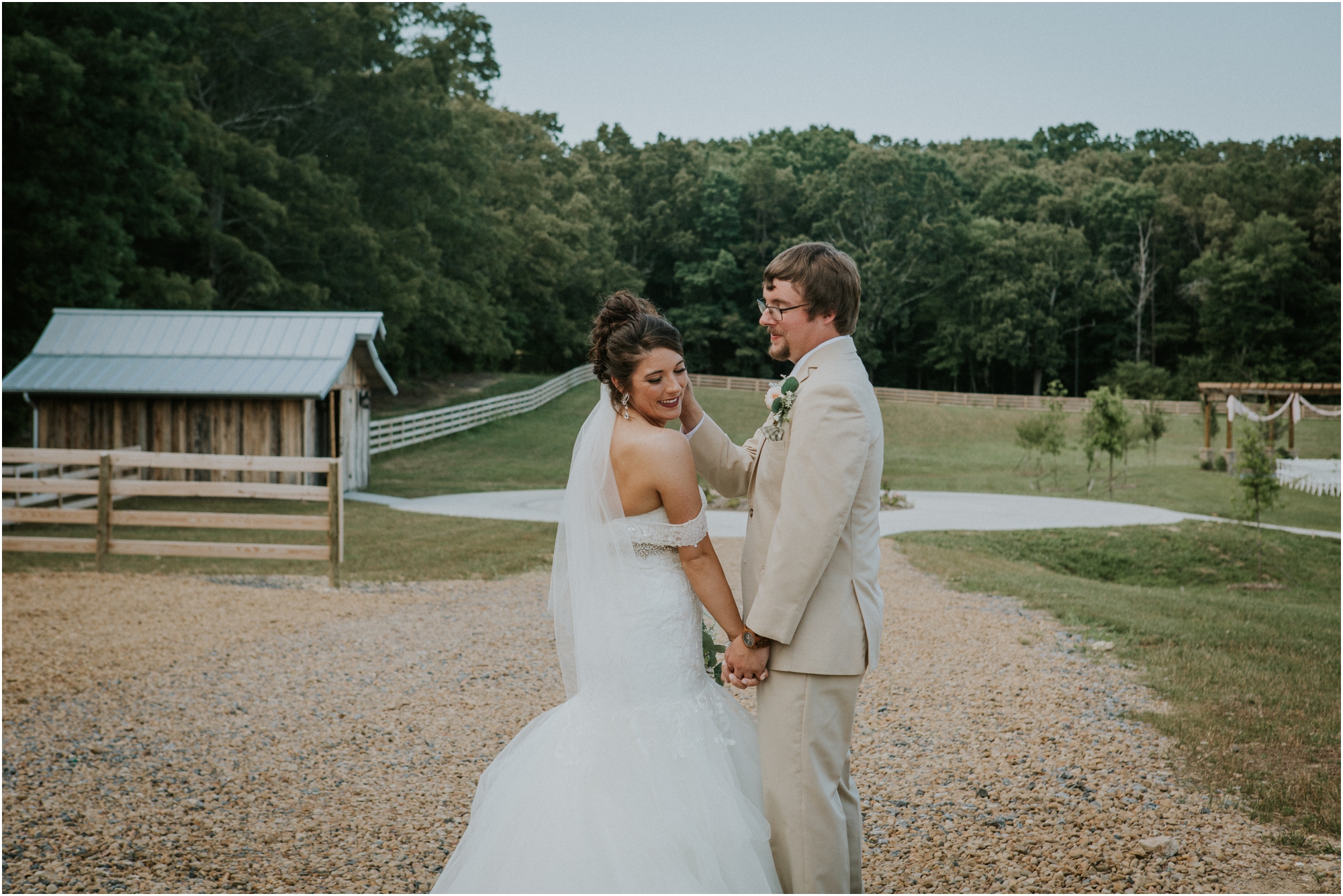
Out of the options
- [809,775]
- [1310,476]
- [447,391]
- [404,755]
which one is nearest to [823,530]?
[809,775]

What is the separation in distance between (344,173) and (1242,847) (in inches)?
1222

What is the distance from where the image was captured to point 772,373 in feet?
171

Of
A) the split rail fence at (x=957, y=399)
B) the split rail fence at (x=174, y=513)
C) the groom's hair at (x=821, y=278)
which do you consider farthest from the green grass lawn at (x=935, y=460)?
the groom's hair at (x=821, y=278)

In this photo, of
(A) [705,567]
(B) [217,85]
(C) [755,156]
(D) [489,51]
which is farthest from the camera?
(C) [755,156]

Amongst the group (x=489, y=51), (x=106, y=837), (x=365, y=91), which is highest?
(x=489, y=51)

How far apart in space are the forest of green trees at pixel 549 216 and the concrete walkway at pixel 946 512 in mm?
9134

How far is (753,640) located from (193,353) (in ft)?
56.5

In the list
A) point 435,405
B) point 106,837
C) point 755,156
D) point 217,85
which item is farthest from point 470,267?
point 106,837

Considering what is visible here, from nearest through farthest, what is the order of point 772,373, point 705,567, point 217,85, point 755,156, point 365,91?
point 705,567
point 217,85
point 365,91
point 772,373
point 755,156

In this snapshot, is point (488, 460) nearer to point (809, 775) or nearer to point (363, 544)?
point (363, 544)

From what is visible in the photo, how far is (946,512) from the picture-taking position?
55.7 ft

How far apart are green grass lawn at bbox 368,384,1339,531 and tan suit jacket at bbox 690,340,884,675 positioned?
49.9 ft

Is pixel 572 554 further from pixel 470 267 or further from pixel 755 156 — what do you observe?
pixel 755 156

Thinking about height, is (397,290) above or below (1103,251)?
Answer: below
